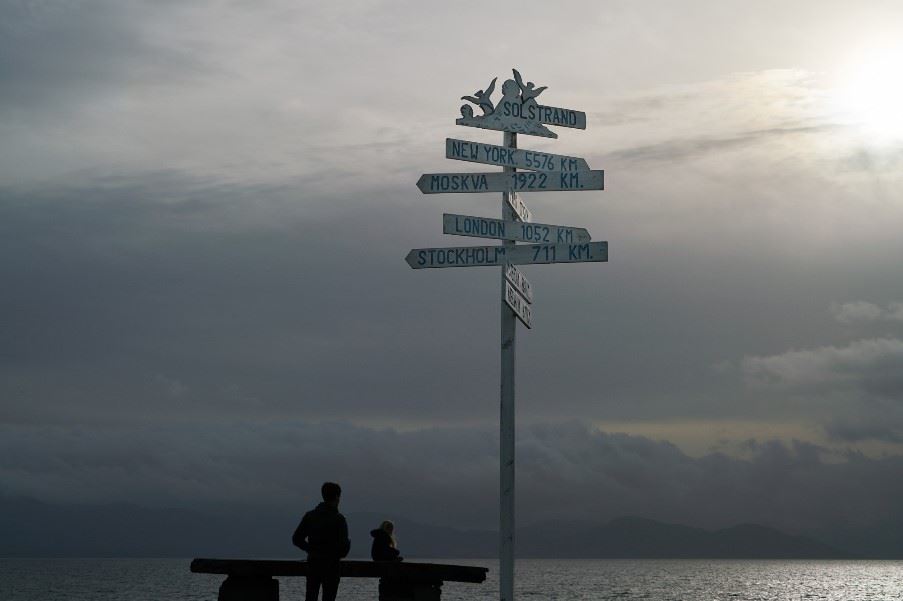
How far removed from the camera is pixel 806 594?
171 meters

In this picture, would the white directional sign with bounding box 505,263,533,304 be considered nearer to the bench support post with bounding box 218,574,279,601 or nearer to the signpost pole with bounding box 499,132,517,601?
the signpost pole with bounding box 499,132,517,601

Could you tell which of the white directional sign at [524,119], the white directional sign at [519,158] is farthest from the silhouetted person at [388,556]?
the white directional sign at [524,119]

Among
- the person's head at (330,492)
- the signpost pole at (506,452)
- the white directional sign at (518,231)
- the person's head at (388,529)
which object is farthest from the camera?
the person's head at (388,529)

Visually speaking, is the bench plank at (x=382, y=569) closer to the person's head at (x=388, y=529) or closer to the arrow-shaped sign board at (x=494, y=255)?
the person's head at (x=388, y=529)

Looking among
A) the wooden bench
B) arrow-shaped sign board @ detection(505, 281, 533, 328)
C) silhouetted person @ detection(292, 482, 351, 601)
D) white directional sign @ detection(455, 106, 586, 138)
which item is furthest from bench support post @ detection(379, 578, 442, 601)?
white directional sign @ detection(455, 106, 586, 138)

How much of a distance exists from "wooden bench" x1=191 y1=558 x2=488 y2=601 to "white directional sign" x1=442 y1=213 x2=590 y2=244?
13.9 ft

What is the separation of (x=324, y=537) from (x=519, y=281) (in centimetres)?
445

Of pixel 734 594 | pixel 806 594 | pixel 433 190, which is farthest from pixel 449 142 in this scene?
pixel 806 594

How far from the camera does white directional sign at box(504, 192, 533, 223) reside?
53.4ft

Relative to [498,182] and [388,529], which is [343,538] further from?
[498,182]

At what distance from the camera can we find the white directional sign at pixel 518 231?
16.0m

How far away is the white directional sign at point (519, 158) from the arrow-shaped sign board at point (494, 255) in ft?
3.58

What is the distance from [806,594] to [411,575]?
550 ft

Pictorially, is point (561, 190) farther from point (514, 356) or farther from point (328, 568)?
point (328, 568)
